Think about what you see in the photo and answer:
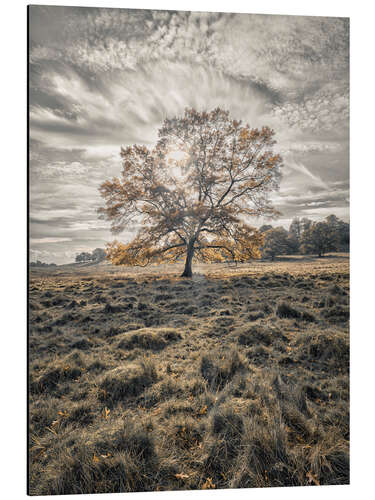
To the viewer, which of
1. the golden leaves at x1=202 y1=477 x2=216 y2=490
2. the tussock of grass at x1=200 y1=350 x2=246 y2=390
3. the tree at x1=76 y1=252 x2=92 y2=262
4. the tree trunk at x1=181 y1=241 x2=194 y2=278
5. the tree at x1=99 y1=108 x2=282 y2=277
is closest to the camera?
the golden leaves at x1=202 y1=477 x2=216 y2=490

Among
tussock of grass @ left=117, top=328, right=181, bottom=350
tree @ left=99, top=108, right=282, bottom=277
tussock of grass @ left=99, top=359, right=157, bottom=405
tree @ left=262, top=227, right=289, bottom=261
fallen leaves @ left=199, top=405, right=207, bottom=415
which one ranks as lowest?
fallen leaves @ left=199, top=405, right=207, bottom=415

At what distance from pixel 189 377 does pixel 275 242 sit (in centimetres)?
191

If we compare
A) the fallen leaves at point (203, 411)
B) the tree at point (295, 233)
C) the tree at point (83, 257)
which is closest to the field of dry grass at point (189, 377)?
the fallen leaves at point (203, 411)

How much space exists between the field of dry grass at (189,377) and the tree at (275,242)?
0.59 ft

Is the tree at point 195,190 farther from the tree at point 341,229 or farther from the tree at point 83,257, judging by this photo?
the tree at point 341,229

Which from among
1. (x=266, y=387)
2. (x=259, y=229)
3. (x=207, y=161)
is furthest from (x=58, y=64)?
(x=266, y=387)

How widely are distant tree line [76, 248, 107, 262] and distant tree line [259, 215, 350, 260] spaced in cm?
200

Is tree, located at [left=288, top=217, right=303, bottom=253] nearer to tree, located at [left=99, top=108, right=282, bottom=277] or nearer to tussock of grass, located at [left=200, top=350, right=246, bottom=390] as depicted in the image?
tree, located at [left=99, top=108, right=282, bottom=277]

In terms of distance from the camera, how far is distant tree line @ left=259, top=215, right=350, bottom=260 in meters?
3.29

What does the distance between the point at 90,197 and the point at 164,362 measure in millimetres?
2050

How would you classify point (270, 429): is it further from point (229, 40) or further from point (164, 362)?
point (229, 40)

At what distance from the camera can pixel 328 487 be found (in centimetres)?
239

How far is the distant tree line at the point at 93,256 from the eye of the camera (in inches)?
122

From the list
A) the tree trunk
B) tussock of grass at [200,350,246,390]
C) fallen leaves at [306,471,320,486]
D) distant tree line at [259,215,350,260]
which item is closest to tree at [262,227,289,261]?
distant tree line at [259,215,350,260]
